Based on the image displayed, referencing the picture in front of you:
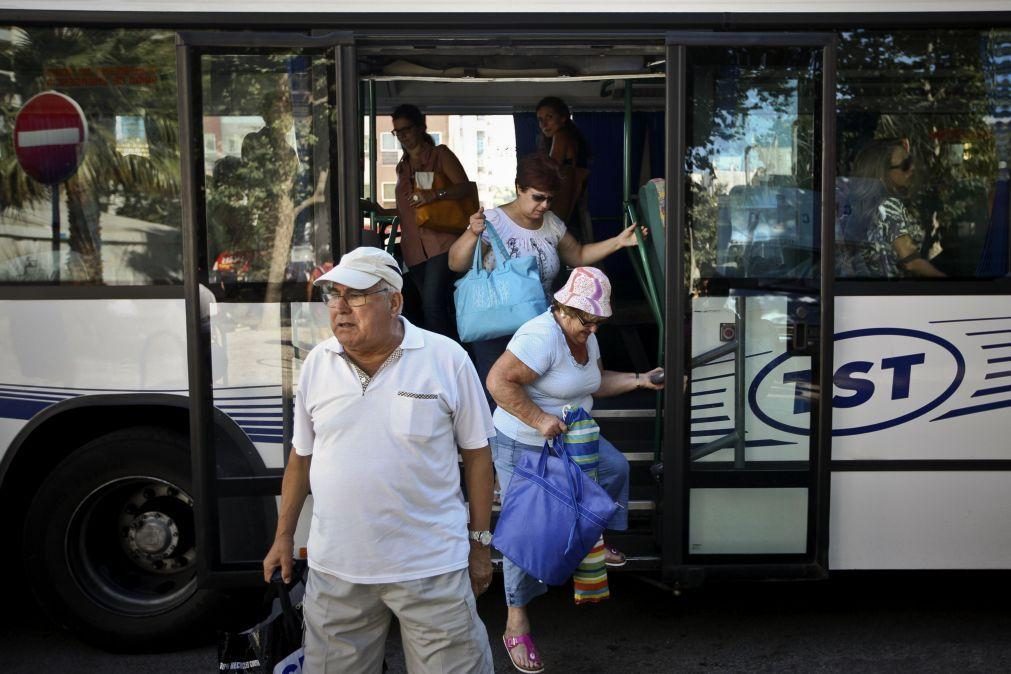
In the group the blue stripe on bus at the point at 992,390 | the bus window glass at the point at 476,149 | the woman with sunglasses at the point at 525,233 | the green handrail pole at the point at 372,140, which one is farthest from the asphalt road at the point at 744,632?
the bus window glass at the point at 476,149

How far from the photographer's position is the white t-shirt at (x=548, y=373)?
13.2 feet

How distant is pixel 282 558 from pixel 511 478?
4.00 feet

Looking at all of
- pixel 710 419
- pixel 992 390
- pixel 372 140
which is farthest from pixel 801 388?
pixel 372 140

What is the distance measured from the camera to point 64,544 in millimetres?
4473

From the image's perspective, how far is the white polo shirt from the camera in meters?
2.77

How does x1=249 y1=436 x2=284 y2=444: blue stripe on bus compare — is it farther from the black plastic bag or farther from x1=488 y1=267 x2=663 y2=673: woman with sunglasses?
the black plastic bag

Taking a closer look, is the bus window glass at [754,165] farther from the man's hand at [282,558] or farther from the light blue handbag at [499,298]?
the man's hand at [282,558]

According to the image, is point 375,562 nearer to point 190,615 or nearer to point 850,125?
point 190,615

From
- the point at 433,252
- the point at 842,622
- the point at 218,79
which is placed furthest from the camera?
the point at 433,252

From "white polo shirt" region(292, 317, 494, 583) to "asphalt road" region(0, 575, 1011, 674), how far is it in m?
1.74

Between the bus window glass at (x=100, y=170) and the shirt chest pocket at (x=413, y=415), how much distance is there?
77.0 inches

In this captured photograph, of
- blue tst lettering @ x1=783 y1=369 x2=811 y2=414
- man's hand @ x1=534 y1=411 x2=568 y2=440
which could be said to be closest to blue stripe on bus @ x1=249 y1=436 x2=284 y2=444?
man's hand @ x1=534 y1=411 x2=568 y2=440

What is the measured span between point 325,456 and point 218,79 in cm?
198

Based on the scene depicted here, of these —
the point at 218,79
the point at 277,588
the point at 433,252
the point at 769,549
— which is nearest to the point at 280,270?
the point at 218,79
